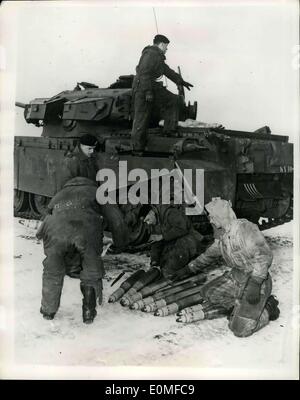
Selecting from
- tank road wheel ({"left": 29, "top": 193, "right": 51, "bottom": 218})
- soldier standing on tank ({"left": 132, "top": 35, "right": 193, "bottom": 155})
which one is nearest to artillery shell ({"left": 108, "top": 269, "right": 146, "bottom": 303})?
soldier standing on tank ({"left": 132, "top": 35, "right": 193, "bottom": 155})

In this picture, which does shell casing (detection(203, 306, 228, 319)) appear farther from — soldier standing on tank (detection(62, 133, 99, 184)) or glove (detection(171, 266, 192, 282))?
soldier standing on tank (detection(62, 133, 99, 184))

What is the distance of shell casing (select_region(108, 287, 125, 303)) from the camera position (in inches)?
230

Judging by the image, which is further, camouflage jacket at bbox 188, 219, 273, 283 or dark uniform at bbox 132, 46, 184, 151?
dark uniform at bbox 132, 46, 184, 151

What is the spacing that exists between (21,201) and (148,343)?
5.20 metres

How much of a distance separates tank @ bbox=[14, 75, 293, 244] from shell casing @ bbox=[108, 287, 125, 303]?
110cm

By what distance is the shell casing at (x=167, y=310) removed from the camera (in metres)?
5.47

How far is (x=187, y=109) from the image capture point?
8.38 meters

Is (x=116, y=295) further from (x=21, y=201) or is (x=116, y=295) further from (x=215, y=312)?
(x=21, y=201)

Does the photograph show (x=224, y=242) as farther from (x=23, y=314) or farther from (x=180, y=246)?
(x=23, y=314)

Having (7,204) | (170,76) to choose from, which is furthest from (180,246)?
(170,76)

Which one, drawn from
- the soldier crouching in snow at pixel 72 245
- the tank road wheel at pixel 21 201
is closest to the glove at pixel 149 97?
the soldier crouching in snow at pixel 72 245

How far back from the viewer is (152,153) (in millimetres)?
7059

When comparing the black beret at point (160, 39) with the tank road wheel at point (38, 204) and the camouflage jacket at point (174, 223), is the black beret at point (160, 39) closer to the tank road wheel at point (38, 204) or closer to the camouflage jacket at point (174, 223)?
the camouflage jacket at point (174, 223)

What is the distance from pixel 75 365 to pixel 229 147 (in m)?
3.50
